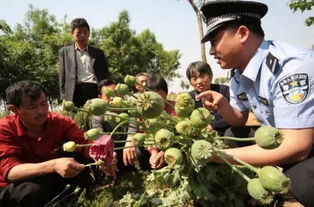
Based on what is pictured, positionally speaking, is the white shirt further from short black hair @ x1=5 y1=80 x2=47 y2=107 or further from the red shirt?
short black hair @ x1=5 y1=80 x2=47 y2=107

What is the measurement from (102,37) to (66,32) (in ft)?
10.4

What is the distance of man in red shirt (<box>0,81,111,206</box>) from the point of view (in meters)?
2.31

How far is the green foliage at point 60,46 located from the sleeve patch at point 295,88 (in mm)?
22554

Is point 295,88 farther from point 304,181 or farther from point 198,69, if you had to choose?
point 198,69

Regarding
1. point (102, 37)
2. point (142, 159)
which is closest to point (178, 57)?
point (102, 37)

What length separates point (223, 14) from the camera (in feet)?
6.15

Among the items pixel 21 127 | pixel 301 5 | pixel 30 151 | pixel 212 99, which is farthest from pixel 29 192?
pixel 301 5

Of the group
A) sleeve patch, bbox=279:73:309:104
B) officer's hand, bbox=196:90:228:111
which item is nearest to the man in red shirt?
officer's hand, bbox=196:90:228:111

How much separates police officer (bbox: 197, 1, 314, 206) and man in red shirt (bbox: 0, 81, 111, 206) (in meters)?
1.07

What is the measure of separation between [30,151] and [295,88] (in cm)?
182

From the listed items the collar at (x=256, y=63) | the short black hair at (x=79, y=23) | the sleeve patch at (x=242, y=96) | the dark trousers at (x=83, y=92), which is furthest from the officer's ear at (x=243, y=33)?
the dark trousers at (x=83, y=92)

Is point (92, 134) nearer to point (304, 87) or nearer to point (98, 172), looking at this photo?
point (304, 87)

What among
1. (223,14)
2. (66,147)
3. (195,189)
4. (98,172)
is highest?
(223,14)

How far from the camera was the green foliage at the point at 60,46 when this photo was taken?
2489cm
